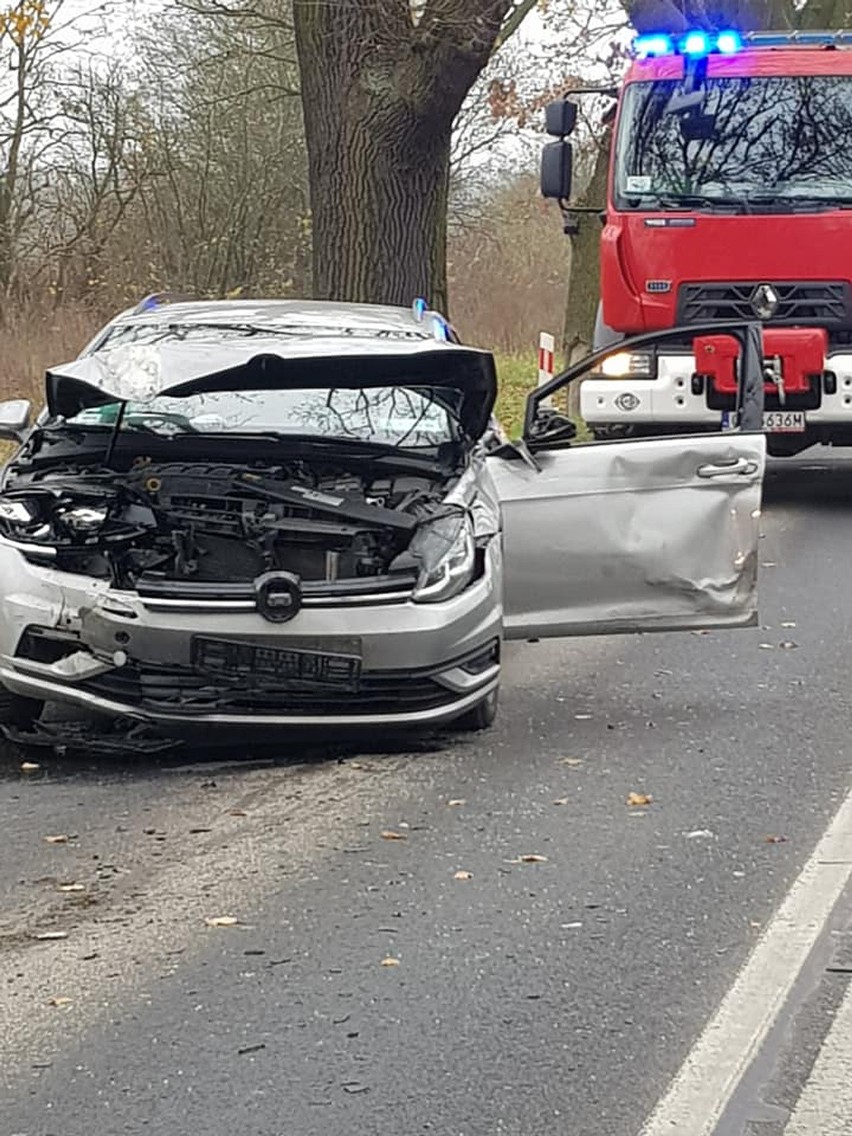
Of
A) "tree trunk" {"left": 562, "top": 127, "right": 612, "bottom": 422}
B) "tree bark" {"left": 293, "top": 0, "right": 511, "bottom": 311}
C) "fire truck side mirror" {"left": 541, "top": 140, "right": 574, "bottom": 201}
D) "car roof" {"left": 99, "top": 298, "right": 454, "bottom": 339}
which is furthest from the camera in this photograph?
"tree trunk" {"left": 562, "top": 127, "right": 612, "bottom": 422}

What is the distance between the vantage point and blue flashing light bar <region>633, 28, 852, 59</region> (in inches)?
498

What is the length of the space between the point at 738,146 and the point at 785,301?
1.11 metres

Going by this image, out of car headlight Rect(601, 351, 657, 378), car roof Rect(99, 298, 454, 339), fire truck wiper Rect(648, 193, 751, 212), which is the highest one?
fire truck wiper Rect(648, 193, 751, 212)

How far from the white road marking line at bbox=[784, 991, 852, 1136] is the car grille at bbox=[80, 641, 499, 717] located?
2.59 metres

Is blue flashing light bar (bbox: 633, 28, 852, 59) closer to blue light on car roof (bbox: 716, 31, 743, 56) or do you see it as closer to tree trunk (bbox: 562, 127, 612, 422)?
blue light on car roof (bbox: 716, 31, 743, 56)

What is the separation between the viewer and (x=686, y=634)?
9.10 meters

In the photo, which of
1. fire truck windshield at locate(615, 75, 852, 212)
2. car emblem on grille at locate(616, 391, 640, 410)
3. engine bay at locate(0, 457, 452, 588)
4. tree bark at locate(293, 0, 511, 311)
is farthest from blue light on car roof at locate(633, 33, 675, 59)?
engine bay at locate(0, 457, 452, 588)

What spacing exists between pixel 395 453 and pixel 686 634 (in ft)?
7.92

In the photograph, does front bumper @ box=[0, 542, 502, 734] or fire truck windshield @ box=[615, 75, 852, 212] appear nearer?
front bumper @ box=[0, 542, 502, 734]

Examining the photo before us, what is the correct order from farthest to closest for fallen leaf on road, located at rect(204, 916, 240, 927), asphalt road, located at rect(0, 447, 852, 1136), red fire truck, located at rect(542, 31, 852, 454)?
red fire truck, located at rect(542, 31, 852, 454)
fallen leaf on road, located at rect(204, 916, 240, 927)
asphalt road, located at rect(0, 447, 852, 1136)

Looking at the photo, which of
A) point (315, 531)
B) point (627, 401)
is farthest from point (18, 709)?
point (627, 401)

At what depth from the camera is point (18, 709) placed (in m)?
6.76

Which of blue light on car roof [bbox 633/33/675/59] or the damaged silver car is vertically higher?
blue light on car roof [bbox 633/33/675/59]

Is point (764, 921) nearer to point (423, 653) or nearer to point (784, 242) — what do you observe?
point (423, 653)
